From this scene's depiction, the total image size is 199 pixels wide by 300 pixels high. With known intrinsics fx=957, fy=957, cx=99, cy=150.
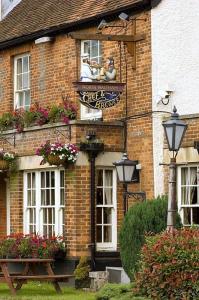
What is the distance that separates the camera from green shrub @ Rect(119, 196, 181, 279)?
17.5 meters

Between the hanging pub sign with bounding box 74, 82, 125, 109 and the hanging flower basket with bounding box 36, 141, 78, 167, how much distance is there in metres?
1.02

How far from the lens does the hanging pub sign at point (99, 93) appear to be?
19969mm

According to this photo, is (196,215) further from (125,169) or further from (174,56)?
(174,56)

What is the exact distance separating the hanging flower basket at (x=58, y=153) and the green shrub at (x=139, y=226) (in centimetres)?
292

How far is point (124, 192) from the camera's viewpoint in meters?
20.7

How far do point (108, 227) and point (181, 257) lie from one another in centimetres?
725

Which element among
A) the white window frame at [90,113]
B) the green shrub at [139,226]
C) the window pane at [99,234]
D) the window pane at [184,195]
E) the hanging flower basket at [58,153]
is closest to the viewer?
the green shrub at [139,226]

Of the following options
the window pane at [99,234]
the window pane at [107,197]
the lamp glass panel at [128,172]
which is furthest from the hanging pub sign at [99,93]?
the window pane at [99,234]

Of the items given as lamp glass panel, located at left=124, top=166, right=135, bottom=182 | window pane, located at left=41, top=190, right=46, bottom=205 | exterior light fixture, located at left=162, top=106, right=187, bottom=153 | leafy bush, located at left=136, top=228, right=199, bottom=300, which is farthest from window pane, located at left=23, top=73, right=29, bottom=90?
leafy bush, located at left=136, top=228, right=199, bottom=300

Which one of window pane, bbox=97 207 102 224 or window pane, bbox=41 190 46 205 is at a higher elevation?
window pane, bbox=41 190 46 205

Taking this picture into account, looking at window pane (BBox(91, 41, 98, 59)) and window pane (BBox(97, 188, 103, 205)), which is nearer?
window pane (BBox(97, 188, 103, 205))

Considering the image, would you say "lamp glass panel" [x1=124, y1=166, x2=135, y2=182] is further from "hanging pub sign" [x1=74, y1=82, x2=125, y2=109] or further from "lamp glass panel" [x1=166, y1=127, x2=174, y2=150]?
"lamp glass panel" [x1=166, y1=127, x2=174, y2=150]

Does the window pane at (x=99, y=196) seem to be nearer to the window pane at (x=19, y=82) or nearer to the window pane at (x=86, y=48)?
the window pane at (x=86, y=48)

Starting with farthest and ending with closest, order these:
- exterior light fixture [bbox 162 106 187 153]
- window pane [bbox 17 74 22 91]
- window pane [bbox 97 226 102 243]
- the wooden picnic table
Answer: window pane [bbox 17 74 22 91] < window pane [bbox 97 226 102 243] < the wooden picnic table < exterior light fixture [bbox 162 106 187 153]
